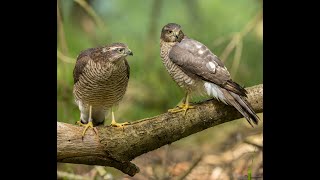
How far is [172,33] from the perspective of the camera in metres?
2.35

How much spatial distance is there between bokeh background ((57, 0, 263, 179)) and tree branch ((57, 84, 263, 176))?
1.41 ft

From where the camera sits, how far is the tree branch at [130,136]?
220cm

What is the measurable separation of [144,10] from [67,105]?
67 centimetres

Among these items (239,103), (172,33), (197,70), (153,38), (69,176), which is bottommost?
(69,176)

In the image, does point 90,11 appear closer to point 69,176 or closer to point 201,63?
point 201,63

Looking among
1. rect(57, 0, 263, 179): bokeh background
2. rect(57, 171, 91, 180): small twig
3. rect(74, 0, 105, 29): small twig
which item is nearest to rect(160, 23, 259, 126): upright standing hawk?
rect(57, 0, 263, 179): bokeh background

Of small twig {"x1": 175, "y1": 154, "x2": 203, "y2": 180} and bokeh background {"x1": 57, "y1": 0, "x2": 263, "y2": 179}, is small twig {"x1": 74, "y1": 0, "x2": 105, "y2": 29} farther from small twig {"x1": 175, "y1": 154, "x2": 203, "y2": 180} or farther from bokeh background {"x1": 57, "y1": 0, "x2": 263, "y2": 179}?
small twig {"x1": 175, "y1": 154, "x2": 203, "y2": 180}

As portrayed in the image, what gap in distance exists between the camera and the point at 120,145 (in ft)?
7.42

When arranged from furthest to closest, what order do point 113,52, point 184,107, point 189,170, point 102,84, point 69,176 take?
point 69,176 → point 189,170 → point 184,107 → point 102,84 → point 113,52

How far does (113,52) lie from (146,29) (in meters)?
0.76

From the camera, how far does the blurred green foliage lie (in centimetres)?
286

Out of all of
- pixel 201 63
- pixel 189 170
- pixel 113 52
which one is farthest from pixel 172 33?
pixel 189 170

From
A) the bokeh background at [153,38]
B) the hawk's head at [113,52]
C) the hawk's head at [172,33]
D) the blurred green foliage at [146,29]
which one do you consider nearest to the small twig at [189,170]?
the bokeh background at [153,38]
